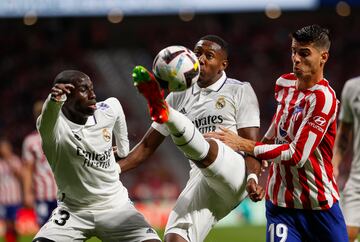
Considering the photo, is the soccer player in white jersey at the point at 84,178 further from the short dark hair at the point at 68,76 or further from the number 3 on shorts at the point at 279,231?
the number 3 on shorts at the point at 279,231

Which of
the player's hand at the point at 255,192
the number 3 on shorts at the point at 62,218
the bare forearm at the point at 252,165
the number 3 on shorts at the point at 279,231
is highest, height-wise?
the bare forearm at the point at 252,165

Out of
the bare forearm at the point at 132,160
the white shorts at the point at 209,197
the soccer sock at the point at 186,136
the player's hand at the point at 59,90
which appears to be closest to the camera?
the soccer sock at the point at 186,136

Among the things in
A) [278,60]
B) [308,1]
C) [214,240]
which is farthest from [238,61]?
[214,240]

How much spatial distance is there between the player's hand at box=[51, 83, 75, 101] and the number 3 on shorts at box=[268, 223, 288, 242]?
1.74m

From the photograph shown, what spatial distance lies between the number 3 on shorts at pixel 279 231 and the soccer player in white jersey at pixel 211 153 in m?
0.25

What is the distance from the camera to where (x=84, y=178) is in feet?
20.0

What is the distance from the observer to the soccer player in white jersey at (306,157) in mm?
5457

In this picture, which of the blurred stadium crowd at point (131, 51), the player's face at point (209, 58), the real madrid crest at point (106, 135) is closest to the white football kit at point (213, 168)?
the player's face at point (209, 58)

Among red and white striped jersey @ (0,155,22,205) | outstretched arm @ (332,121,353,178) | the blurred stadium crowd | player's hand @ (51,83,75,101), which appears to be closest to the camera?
player's hand @ (51,83,75,101)

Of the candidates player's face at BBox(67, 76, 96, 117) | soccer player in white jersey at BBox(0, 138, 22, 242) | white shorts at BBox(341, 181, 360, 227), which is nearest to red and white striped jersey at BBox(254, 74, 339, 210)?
player's face at BBox(67, 76, 96, 117)

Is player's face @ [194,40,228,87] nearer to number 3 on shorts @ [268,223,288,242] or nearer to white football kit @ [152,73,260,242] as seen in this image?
white football kit @ [152,73,260,242]

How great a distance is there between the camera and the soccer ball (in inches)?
215

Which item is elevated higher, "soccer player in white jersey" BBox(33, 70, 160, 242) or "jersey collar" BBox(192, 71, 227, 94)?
"jersey collar" BBox(192, 71, 227, 94)

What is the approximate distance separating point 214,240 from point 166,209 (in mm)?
4317
